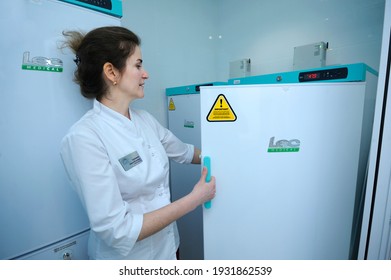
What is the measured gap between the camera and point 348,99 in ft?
2.62

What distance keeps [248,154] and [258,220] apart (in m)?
Answer: 0.28

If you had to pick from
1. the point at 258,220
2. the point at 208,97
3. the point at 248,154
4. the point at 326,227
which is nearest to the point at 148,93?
the point at 208,97

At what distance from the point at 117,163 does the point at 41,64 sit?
0.45m

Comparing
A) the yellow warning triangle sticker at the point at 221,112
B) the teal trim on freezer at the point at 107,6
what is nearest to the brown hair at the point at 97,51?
the teal trim on freezer at the point at 107,6

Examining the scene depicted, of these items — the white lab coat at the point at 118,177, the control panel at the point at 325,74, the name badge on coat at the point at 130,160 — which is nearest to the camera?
the white lab coat at the point at 118,177

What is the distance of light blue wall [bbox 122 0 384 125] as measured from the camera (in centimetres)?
135

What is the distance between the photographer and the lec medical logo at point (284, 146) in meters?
0.81

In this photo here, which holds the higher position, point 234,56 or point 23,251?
point 234,56

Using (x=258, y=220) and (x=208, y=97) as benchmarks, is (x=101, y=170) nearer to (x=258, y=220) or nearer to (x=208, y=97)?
(x=208, y=97)

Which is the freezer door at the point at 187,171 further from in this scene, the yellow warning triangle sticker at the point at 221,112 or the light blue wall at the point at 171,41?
the yellow warning triangle sticker at the point at 221,112

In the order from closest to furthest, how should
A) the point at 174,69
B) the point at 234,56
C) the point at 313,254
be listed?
the point at 313,254 < the point at 174,69 < the point at 234,56

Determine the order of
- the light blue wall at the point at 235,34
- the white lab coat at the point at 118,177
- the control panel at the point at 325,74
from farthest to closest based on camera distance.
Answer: the light blue wall at the point at 235,34 → the control panel at the point at 325,74 → the white lab coat at the point at 118,177

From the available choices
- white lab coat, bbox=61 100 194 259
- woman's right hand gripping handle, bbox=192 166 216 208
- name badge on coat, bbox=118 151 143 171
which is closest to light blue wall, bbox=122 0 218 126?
white lab coat, bbox=61 100 194 259

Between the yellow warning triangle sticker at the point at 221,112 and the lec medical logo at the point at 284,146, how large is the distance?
0.18 meters
